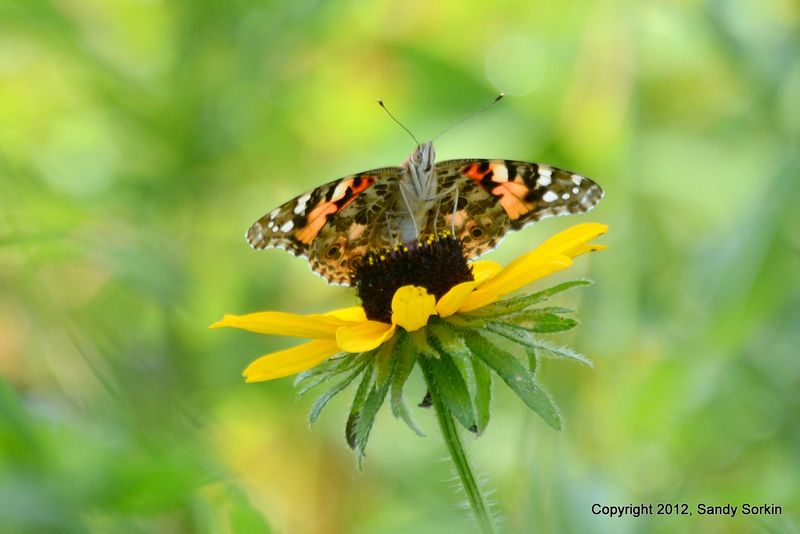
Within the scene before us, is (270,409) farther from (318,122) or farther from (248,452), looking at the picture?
(318,122)

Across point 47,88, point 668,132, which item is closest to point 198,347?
point 47,88

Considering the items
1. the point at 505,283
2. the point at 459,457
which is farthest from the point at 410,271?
the point at 459,457

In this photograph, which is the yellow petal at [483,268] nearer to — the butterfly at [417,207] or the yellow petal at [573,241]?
the butterfly at [417,207]

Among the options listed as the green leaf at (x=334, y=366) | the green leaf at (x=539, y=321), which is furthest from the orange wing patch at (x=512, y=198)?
the green leaf at (x=334, y=366)

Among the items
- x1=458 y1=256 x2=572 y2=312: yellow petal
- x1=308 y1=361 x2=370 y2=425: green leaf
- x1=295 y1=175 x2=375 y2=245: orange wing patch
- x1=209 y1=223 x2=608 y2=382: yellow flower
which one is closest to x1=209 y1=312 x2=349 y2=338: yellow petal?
x1=209 y1=223 x2=608 y2=382: yellow flower

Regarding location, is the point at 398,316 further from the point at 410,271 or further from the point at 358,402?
the point at 410,271

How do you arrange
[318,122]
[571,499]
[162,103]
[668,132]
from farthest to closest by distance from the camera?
[318,122]
[668,132]
[162,103]
[571,499]
